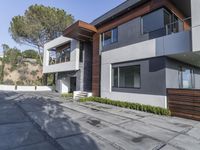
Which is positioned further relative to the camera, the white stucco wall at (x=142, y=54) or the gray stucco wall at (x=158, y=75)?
the gray stucco wall at (x=158, y=75)

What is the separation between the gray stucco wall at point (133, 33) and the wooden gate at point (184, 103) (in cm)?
364

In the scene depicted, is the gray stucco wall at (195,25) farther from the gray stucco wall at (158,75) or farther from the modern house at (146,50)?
the gray stucco wall at (158,75)

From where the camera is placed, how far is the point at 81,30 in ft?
42.9

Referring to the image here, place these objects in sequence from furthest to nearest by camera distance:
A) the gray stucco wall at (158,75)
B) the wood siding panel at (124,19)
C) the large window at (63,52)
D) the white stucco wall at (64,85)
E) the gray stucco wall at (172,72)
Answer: the white stucco wall at (64,85) < the large window at (63,52) < the wood siding panel at (124,19) < the gray stucco wall at (172,72) < the gray stucco wall at (158,75)

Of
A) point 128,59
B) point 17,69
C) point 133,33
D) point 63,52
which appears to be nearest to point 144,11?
point 133,33

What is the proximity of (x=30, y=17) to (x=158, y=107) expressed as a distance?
76.0 ft

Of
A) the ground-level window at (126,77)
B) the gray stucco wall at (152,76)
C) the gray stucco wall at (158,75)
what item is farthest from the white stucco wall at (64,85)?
the gray stucco wall at (152,76)

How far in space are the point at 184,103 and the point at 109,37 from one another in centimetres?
780

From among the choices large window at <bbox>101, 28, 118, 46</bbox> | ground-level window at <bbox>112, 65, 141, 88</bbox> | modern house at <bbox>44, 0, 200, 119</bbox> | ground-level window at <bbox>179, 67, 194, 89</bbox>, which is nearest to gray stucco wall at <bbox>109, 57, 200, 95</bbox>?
modern house at <bbox>44, 0, 200, 119</bbox>

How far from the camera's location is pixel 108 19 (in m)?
12.1

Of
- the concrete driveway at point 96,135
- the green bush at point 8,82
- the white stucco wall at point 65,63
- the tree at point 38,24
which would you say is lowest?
the concrete driveway at point 96,135

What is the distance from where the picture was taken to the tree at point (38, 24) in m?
22.6

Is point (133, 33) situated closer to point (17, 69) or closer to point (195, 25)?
point (195, 25)

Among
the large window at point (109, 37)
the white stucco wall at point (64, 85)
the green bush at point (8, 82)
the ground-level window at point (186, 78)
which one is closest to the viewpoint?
the ground-level window at point (186, 78)
